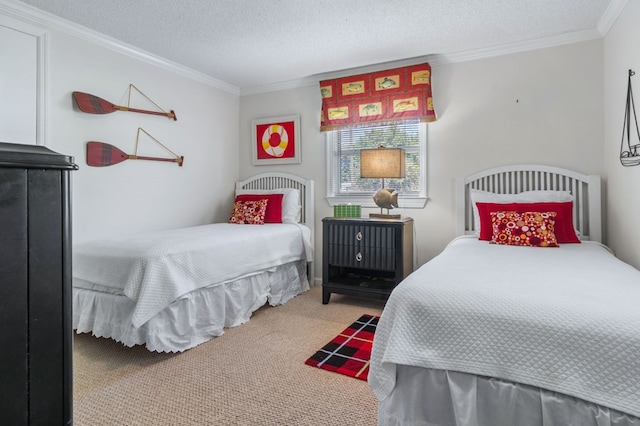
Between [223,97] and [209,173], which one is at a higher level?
[223,97]

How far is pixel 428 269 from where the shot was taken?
182 centimetres

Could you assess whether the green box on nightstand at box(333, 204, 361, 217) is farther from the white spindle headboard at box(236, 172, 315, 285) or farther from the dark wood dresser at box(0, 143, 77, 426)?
the dark wood dresser at box(0, 143, 77, 426)

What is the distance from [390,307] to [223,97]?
3.65 meters

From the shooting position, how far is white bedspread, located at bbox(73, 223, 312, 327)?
2.28 meters

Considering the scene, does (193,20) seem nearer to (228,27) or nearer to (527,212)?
(228,27)

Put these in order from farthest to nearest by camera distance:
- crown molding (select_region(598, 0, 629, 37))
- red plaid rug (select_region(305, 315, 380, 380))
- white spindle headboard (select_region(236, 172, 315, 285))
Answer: white spindle headboard (select_region(236, 172, 315, 285)), crown molding (select_region(598, 0, 629, 37)), red plaid rug (select_region(305, 315, 380, 380))

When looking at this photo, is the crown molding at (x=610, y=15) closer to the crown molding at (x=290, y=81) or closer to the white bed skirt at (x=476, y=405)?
the crown molding at (x=290, y=81)

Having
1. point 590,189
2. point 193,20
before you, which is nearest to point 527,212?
point 590,189

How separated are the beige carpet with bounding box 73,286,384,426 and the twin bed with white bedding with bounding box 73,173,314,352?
14 cm

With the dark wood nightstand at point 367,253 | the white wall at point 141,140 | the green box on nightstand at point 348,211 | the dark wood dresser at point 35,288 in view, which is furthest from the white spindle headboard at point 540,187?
the dark wood dresser at point 35,288

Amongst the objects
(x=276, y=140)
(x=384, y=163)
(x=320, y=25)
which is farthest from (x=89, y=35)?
(x=384, y=163)

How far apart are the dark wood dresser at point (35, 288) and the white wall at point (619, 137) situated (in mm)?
2810

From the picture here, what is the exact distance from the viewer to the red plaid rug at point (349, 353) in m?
2.18

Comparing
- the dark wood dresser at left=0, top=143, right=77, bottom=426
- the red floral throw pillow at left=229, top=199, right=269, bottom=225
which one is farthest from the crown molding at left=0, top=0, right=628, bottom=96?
the dark wood dresser at left=0, top=143, right=77, bottom=426
